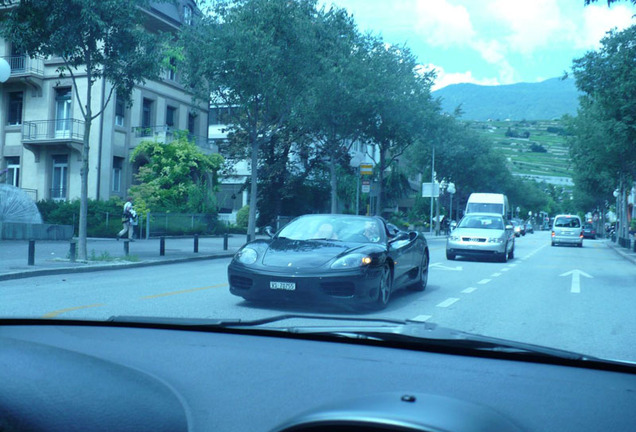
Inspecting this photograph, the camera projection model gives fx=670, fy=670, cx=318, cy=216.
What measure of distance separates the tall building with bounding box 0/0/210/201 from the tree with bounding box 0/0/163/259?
16383 millimetres

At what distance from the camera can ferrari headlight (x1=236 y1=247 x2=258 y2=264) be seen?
884cm

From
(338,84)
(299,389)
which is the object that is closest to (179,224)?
(338,84)

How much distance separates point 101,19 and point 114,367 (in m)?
15.2

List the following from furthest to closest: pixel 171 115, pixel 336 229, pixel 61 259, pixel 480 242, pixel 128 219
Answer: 1. pixel 171 115
2. pixel 128 219
3. pixel 480 242
4. pixel 61 259
5. pixel 336 229

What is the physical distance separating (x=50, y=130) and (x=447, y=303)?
2931 cm

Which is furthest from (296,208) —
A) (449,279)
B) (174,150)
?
(449,279)

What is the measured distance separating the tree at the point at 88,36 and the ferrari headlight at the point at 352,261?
9794 mm

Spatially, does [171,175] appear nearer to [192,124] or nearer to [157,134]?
[157,134]

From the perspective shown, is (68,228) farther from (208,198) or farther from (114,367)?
(114,367)

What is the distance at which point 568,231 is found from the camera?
39719 millimetres

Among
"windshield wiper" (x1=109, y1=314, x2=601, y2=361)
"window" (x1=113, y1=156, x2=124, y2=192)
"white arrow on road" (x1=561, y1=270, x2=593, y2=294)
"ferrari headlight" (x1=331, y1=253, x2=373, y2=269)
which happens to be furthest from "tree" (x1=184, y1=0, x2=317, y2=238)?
"windshield wiper" (x1=109, y1=314, x2=601, y2=361)

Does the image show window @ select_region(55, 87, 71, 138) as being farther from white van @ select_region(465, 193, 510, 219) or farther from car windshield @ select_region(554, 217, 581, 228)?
car windshield @ select_region(554, 217, 581, 228)

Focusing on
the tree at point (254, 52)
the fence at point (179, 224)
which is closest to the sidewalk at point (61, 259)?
the tree at point (254, 52)

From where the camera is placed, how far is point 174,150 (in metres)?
33.3
